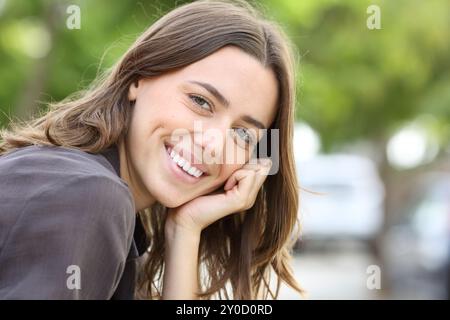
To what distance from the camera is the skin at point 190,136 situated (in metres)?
2.52

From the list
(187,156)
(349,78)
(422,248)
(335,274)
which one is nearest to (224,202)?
(187,156)

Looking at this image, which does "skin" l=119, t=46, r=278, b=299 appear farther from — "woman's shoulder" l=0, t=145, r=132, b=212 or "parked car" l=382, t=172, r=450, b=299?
"parked car" l=382, t=172, r=450, b=299

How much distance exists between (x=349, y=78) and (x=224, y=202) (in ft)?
25.8

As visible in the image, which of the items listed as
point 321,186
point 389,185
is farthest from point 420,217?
point 321,186

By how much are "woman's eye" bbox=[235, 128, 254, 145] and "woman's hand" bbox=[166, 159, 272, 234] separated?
21cm

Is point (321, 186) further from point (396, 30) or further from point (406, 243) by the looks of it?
point (396, 30)

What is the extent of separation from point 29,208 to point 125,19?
19.2ft

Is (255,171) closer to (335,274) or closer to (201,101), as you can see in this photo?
(201,101)

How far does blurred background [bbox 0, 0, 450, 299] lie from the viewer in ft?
25.3

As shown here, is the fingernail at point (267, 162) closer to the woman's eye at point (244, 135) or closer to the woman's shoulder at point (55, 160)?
the woman's eye at point (244, 135)

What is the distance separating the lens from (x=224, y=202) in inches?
110

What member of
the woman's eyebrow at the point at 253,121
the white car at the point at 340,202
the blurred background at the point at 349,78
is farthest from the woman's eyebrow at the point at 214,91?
the white car at the point at 340,202

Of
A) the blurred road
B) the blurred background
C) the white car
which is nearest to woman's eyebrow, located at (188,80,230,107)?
the blurred background

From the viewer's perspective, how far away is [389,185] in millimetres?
15688
